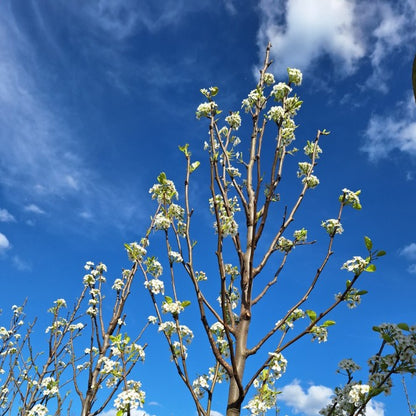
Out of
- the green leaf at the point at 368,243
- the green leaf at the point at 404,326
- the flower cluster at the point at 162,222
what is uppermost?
the flower cluster at the point at 162,222

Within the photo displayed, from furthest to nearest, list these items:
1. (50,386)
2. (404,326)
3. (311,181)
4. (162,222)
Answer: (50,386), (311,181), (162,222), (404,326)

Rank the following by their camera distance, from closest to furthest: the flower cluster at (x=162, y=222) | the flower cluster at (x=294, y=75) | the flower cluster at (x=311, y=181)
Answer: the flower cluster at (x=162, y=222)
the flower cluster at (x=311, y=181)
the flower cluster at (x=294, y=75)

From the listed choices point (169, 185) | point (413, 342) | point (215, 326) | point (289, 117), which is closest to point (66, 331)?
point (215, 326)

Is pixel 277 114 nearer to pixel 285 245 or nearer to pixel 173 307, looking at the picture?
pixel 285 245

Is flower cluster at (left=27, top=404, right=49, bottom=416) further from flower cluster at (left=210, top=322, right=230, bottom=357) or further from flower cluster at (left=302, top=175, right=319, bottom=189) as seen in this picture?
flower cluster at (left=302, top=175, right=319, bottom=189)

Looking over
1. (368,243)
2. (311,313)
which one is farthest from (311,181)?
(311,313)

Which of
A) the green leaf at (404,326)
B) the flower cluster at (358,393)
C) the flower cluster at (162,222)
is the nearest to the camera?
the flower cluster at (358,393)

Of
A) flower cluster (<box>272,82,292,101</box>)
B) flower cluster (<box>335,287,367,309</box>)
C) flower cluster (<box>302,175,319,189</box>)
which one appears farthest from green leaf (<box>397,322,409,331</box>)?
flower cluster (<box>272,82,292,101</box>)

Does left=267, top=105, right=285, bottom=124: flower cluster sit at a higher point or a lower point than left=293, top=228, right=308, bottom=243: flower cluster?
higher

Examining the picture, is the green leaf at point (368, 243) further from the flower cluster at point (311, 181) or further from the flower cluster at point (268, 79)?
the flower cluster at point (268, 79)

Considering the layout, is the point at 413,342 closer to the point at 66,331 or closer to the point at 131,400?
the point at 131,400

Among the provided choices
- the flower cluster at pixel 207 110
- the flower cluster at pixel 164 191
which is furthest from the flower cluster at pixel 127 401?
the flower cluster at pixel 207 110

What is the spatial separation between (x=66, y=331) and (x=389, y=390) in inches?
213

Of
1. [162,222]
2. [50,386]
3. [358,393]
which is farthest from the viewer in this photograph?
[50,386]
